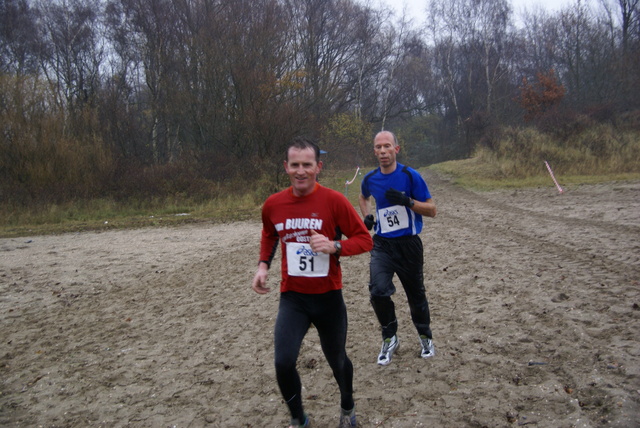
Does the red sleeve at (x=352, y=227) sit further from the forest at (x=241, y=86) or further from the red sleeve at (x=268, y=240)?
the forest at (x=241, y=86)

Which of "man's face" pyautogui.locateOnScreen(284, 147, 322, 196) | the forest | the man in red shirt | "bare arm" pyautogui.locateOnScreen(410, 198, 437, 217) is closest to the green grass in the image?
the forest

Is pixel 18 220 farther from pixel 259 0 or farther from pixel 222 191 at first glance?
pixel 259 0

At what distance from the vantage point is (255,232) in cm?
1322

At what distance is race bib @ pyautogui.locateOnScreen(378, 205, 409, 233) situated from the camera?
4.36m

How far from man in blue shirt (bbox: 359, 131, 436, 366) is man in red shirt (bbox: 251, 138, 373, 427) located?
1.09 m

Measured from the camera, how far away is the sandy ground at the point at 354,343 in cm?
369

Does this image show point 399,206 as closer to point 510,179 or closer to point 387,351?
point 387,351

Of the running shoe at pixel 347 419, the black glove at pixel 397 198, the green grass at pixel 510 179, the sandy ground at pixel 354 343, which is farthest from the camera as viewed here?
the green grass at pixel 510 179

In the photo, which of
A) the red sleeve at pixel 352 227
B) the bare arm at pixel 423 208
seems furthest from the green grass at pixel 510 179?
the red sleeve at pixel 352 227

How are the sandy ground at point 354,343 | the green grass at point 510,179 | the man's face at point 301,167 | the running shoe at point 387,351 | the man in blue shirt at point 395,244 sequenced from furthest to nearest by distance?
the green grass at point 510,179, the running shoe at point 387,351, the man in blue shirt at point 395,244, the sandy ground at point 354,343, the man's face at point 301,167

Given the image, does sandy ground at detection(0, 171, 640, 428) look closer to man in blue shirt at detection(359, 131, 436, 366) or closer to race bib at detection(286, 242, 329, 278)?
man in blue shirt at detection(359, 131, 436, 366)

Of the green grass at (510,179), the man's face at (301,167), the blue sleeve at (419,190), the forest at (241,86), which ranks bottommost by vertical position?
the green grass at (510,179)

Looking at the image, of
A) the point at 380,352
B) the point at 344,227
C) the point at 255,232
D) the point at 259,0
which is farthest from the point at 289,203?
the point at 259,0

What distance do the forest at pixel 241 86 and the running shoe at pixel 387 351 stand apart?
16.6 meters
